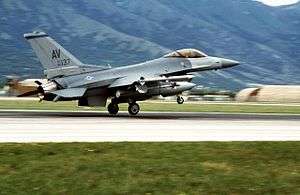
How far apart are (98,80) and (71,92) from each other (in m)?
1.97

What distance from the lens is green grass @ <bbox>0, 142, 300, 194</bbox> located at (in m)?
12.3

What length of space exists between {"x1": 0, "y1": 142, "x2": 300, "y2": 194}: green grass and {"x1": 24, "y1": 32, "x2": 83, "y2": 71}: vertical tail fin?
20.9 meters

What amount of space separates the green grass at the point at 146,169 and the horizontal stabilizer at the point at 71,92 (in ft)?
62.9

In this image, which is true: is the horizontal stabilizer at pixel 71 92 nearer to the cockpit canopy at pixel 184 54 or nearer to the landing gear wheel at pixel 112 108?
the landing gear wheel at pixel 112 108

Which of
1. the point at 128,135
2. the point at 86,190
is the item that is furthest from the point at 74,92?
the point at 86,190

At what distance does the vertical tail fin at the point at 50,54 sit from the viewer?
36.9 m

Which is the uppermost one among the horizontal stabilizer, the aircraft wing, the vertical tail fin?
the vertical tail fin

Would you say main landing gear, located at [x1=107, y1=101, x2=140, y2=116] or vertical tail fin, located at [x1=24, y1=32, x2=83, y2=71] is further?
main landing gear, located at [x1=107, y1=101, x2=140, y2=116]

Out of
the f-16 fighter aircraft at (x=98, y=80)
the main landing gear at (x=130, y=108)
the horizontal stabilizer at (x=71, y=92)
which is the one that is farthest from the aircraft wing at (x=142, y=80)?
the horizontal stabilizer at (x=71, y=92)

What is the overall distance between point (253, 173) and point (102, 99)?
24440 mm

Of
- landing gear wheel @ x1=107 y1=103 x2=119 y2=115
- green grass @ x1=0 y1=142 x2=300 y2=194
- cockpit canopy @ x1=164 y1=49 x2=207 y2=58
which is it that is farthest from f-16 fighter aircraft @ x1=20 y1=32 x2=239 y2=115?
green grass @ x1=0 y1=142 x2=300 y2=194

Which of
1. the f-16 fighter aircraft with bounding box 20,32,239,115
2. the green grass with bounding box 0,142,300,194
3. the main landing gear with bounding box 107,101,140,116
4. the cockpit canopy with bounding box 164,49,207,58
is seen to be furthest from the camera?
the cockpit canopy with bounding box 164,49,207,58

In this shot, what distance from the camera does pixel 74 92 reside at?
35938 millimetres

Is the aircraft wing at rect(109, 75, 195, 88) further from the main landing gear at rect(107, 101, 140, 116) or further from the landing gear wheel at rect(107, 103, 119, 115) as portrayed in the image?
the landing gear wheel at rect(107, 103, 119, 115)
